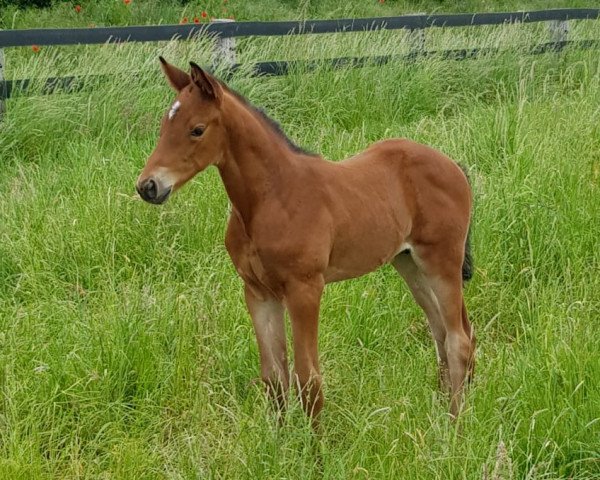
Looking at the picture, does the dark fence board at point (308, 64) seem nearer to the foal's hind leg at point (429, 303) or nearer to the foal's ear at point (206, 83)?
the foal's hind leg at point (429, 303)

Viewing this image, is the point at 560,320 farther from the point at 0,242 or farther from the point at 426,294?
the point at 0,242

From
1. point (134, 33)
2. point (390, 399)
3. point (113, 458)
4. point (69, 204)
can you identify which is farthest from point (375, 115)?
point (113, 458)

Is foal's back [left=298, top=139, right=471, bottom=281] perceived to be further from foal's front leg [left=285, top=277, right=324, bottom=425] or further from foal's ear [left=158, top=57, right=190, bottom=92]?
foal's ear [left=158, top=57, right=190, bottom=92]

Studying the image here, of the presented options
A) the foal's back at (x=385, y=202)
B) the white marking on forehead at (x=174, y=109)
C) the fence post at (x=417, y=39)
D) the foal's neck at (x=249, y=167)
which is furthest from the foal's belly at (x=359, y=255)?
the fence post at (x=417, y=39)

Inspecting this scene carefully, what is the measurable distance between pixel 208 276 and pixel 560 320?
1833 millimetres

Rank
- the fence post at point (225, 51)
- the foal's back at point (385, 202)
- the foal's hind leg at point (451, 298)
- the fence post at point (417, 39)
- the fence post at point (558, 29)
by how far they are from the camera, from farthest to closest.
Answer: the fence post at point (558, 29), the fence post at point (417, 39), the fence post at point (225, 51), the foal's hind leg at point (451, 298), the foal's back at point (385, 202)

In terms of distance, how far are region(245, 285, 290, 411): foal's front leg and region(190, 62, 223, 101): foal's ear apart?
2.56ft

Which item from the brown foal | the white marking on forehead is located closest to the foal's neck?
the brown foal

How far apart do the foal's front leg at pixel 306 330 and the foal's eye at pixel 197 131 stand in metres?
0.62

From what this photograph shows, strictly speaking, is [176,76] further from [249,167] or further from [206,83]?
[249,167]

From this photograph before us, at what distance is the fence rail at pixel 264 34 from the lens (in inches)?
296

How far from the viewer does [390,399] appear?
12.7 ft

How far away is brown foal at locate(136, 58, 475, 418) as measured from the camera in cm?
324

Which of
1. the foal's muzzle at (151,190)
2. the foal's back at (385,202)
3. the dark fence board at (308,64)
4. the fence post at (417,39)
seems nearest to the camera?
the foal's muzzle at (151,190)
